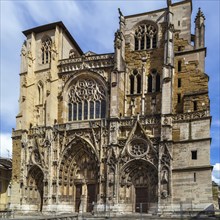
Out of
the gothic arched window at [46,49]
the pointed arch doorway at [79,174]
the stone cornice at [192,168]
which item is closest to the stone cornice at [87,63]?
the gothic arched window at [46,49]

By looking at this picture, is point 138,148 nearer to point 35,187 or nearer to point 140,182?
point 140,182

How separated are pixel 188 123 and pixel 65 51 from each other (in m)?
13.5

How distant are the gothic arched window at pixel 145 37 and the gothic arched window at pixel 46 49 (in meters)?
7.55

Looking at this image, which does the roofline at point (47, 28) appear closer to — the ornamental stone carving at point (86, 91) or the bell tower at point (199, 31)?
the ornamental stone carving at point (86, 91)

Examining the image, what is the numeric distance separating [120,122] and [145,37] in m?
7.47

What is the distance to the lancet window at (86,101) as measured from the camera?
3070 cm

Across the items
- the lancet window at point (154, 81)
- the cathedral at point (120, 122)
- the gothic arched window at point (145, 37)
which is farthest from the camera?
the gothic arched window at point (145, 37)

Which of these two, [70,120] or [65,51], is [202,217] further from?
[65,51]

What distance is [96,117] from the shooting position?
30.5 m

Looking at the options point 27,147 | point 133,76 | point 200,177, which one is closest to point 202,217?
point 200,177

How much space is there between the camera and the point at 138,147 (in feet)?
91.6

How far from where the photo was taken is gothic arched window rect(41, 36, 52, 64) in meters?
33.5

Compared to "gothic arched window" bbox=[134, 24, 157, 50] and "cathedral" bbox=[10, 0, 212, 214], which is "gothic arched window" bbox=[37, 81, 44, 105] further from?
"gothic arched window" bbox=[134, 24, 157, 50]

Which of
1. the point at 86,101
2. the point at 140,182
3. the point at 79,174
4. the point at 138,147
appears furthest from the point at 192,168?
the point at 86,101
